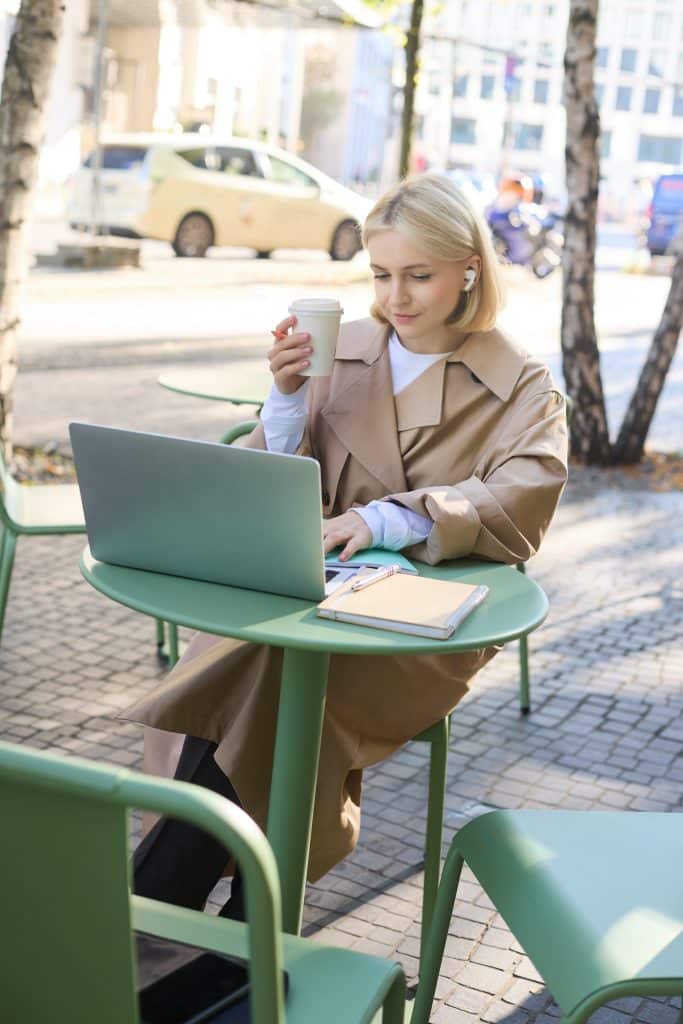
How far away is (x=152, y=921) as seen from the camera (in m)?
1.70

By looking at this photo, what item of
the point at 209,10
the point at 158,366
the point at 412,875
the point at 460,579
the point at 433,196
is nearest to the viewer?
the point at 460,579

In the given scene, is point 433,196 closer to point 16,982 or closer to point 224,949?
point 224,949

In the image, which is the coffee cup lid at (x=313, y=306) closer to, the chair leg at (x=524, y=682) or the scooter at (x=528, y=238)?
the chair leg at (x=524, y=682)

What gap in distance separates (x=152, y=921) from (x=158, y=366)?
29.7ft

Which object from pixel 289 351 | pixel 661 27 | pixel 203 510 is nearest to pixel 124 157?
pixel 289 351

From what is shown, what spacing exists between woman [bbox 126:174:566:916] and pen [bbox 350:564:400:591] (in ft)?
0.41

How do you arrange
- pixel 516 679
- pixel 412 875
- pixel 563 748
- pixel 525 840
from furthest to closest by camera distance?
pixel 516 679 < pixel 563 748 < pixel 412 875 < pixel 525 840

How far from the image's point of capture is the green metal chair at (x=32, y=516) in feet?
12.8

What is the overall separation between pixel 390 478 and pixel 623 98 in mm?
101156

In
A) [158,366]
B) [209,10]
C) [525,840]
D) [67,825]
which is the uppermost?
[209,10]

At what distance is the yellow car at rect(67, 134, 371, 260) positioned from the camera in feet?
59.0

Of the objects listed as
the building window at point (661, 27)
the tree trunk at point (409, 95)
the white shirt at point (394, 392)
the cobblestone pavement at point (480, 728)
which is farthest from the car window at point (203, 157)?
the building window at point (661, 27)

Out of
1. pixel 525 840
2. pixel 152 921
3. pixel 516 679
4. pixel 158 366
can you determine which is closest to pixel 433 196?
pixel 525 840

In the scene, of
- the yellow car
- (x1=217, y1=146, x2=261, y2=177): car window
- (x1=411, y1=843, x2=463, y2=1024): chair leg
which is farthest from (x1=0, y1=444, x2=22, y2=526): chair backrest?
(x1=217, y1=146, x2=261, y2=177): car window
